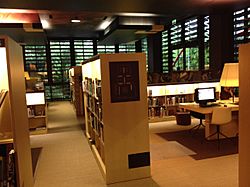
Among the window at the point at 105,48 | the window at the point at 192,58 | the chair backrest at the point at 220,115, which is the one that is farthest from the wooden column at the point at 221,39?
the window at the point at 105,48

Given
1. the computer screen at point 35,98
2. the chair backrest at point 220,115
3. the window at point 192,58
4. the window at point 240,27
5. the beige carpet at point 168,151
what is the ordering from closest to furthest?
the beige carpet at point 168,151
the chair backrest at point 220,115
the computer screen at point 35,98
the window at point 240,27
the window at point 192,58

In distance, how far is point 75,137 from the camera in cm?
669

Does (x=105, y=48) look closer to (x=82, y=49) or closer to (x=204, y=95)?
(x=82, y=49)

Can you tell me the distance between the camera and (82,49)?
14.2m

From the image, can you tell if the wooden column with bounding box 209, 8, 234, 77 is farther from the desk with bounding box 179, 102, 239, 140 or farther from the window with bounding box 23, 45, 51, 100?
the window with bounding box 23, 45, 51, 100

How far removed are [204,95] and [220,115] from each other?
0.84 m

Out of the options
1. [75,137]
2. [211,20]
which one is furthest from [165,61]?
[75,137]

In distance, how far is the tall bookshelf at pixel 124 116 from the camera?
3.74m

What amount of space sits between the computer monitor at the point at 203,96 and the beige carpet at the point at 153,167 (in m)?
1.08

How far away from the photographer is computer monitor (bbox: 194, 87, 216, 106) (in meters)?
5.80

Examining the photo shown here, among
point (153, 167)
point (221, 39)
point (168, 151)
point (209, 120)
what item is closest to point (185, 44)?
point (221, 39)

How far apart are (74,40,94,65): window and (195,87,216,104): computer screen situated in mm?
9381

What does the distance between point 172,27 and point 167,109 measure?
4.75 m

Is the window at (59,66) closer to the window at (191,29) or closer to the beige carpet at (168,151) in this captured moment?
the window at (191,29)
